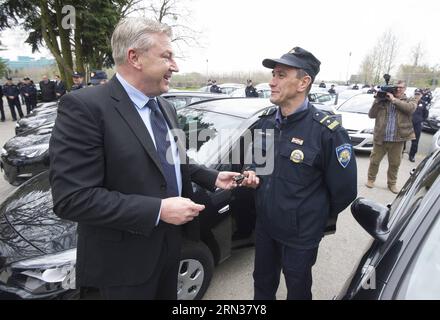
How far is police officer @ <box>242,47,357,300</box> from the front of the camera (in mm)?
1828

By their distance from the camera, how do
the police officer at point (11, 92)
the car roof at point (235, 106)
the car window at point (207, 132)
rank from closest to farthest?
the car window at point (207, 132) < the car roof at point (235, 106) < the police officer at point (11, 92)

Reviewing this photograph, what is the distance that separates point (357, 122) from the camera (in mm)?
7574

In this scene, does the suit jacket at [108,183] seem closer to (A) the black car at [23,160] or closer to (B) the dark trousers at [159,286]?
(B) the dark trousers at [159,286]

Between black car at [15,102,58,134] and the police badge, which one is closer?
the police badge

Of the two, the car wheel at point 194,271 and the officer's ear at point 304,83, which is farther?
the car wheel at point 194,271

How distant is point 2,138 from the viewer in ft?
28.3

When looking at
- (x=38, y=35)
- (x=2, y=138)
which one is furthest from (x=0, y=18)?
(x=2, y=138)

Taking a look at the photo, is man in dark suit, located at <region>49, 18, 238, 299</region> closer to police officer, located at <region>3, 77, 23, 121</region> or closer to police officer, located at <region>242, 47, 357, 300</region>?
police officer, located at <region>242, 47, 357, 300</region>

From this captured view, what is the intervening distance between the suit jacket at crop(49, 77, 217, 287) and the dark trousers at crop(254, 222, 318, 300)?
36.3 inches

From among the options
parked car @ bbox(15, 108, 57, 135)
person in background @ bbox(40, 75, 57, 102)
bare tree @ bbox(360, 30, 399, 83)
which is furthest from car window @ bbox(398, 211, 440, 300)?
bare tree @ bbox(360, 30, 399, 83)

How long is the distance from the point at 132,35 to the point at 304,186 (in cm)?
127

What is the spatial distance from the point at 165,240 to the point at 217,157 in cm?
113

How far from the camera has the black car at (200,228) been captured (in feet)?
5.90

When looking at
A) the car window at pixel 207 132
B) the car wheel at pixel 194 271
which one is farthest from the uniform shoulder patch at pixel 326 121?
the car wheel at pixel 194 271
